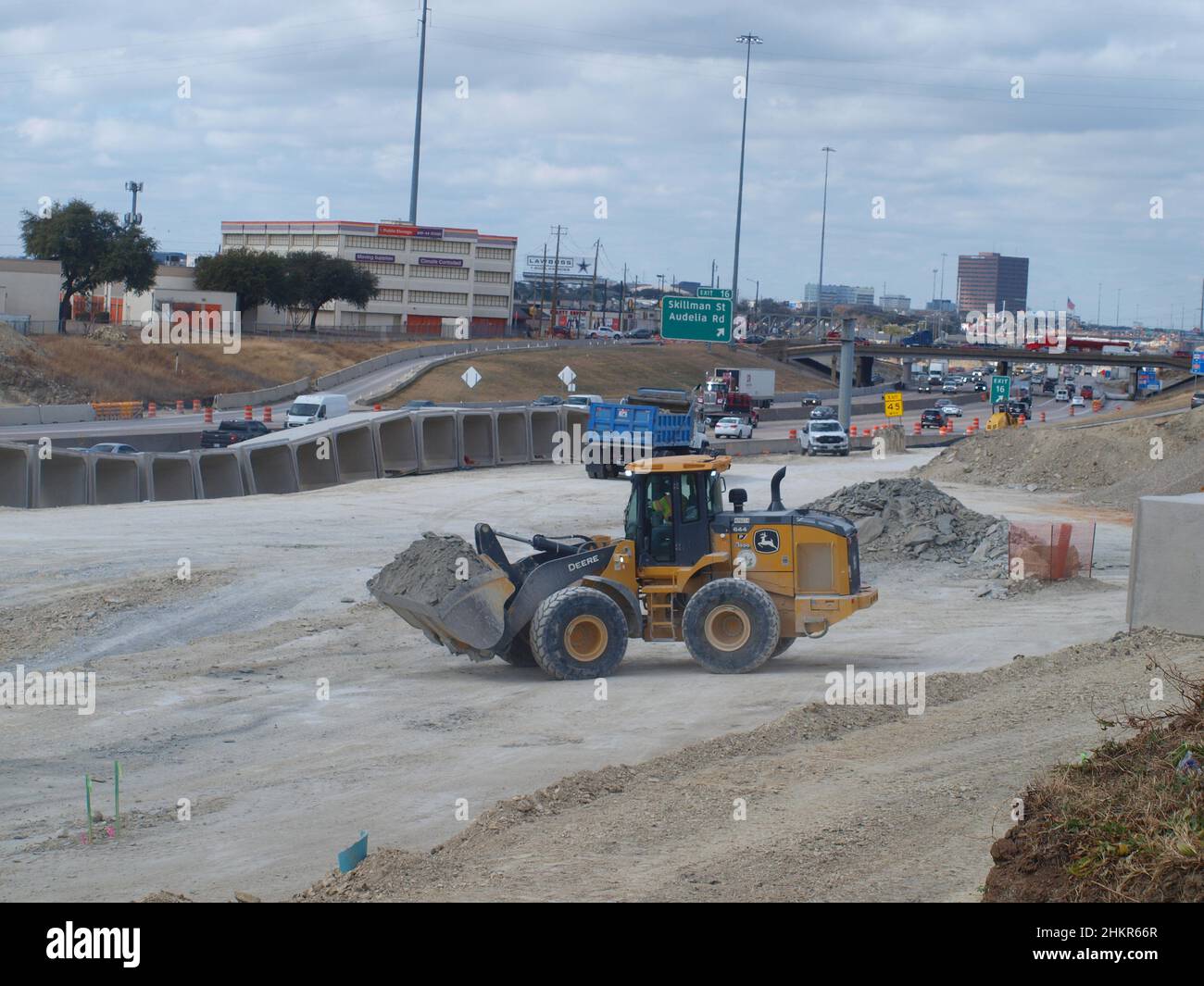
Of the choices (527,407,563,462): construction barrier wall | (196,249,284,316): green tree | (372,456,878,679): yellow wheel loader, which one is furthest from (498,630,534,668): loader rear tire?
(196,249,284,316): green tree

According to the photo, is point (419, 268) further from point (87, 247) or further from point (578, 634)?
point (578, 634)

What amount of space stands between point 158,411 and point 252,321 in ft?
133

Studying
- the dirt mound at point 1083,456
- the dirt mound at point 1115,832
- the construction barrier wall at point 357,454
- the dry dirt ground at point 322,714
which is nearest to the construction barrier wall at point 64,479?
the dry dirt ground at point 322,714

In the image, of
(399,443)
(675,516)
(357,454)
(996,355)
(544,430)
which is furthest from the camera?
(996,355)

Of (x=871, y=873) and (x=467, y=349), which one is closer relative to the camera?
(x=871, y=873)

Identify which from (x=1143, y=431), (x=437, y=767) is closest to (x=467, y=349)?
(x=1143, y=431)

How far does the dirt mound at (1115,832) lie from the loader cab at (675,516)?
8.00 metres

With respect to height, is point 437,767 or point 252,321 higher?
point 252,321

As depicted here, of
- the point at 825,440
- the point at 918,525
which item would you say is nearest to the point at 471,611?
the point at 918,525

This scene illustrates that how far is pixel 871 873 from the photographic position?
339 inches

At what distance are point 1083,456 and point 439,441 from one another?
22543 mm

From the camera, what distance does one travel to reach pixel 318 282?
107 meters
